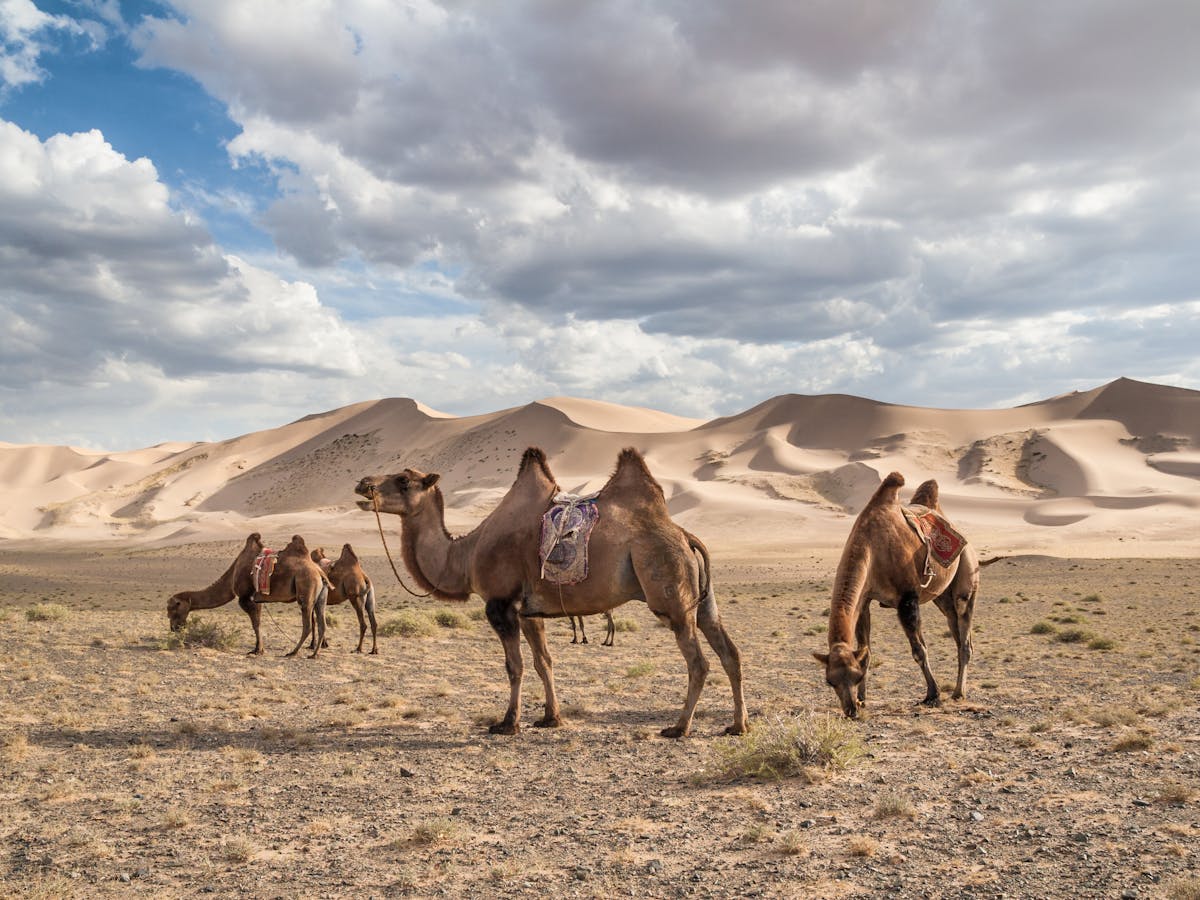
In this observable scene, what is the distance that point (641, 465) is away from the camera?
10.7 metres

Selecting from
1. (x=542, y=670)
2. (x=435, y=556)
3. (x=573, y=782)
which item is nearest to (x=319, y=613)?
(x=435, y=556)

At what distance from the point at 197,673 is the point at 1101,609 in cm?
2175

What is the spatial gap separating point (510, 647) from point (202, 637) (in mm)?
9325

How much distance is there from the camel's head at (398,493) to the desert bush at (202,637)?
746 centimetres

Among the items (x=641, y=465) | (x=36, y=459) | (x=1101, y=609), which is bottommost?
(x=1101, y=609)

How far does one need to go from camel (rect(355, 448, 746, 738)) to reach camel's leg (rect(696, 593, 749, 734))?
1cm

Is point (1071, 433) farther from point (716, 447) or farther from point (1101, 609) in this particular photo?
point (1101, 609)

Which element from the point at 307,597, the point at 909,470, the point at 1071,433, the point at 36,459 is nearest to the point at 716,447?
the point at 909,470

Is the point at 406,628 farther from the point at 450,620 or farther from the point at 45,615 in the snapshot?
the point at 45,615

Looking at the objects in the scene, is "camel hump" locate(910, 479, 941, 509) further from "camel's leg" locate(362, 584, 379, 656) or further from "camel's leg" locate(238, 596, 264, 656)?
"camel's leg" locate(238, 596, 264, 656)

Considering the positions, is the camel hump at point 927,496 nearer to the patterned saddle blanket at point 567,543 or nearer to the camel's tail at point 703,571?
the camel's tail at point 703,571

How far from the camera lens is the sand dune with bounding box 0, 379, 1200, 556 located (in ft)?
222

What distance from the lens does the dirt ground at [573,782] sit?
614 centimetres

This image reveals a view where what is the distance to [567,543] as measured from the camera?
33.2 feet
